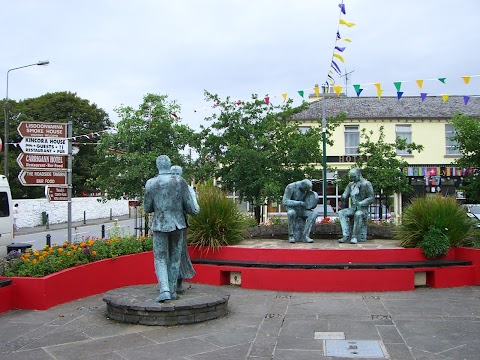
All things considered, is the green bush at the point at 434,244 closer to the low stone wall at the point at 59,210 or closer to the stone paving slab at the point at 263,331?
the stone paving slab at the point at 263,331

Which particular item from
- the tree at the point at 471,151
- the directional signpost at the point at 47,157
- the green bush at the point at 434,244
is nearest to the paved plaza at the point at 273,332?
the green bush at the point at 434,244

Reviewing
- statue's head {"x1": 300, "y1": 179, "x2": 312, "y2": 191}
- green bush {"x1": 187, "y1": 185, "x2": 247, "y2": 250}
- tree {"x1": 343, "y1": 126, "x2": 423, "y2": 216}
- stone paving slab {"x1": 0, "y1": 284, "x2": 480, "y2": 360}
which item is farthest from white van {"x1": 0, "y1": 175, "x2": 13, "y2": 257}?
tree {"x1": 343, "y1": 126, "x2": 423, "y2": 216}

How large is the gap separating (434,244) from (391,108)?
25.2 m

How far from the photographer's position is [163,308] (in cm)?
664

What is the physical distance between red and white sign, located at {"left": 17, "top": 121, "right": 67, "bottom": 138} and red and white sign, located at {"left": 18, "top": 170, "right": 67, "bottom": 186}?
0.71 m

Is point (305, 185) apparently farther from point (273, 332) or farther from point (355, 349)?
point (355, 349)

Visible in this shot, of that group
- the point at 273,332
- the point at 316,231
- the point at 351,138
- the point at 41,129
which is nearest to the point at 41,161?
the point at 41,129

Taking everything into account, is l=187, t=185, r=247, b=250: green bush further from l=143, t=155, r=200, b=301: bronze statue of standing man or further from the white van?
the white van

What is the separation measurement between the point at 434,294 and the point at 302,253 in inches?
92.6

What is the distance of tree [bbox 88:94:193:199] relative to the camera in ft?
51.0

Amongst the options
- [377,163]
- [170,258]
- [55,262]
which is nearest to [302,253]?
[170,258]

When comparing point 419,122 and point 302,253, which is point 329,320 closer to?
point 302,253

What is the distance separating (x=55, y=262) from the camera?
802 centimetres

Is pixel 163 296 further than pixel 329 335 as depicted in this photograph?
Yes
